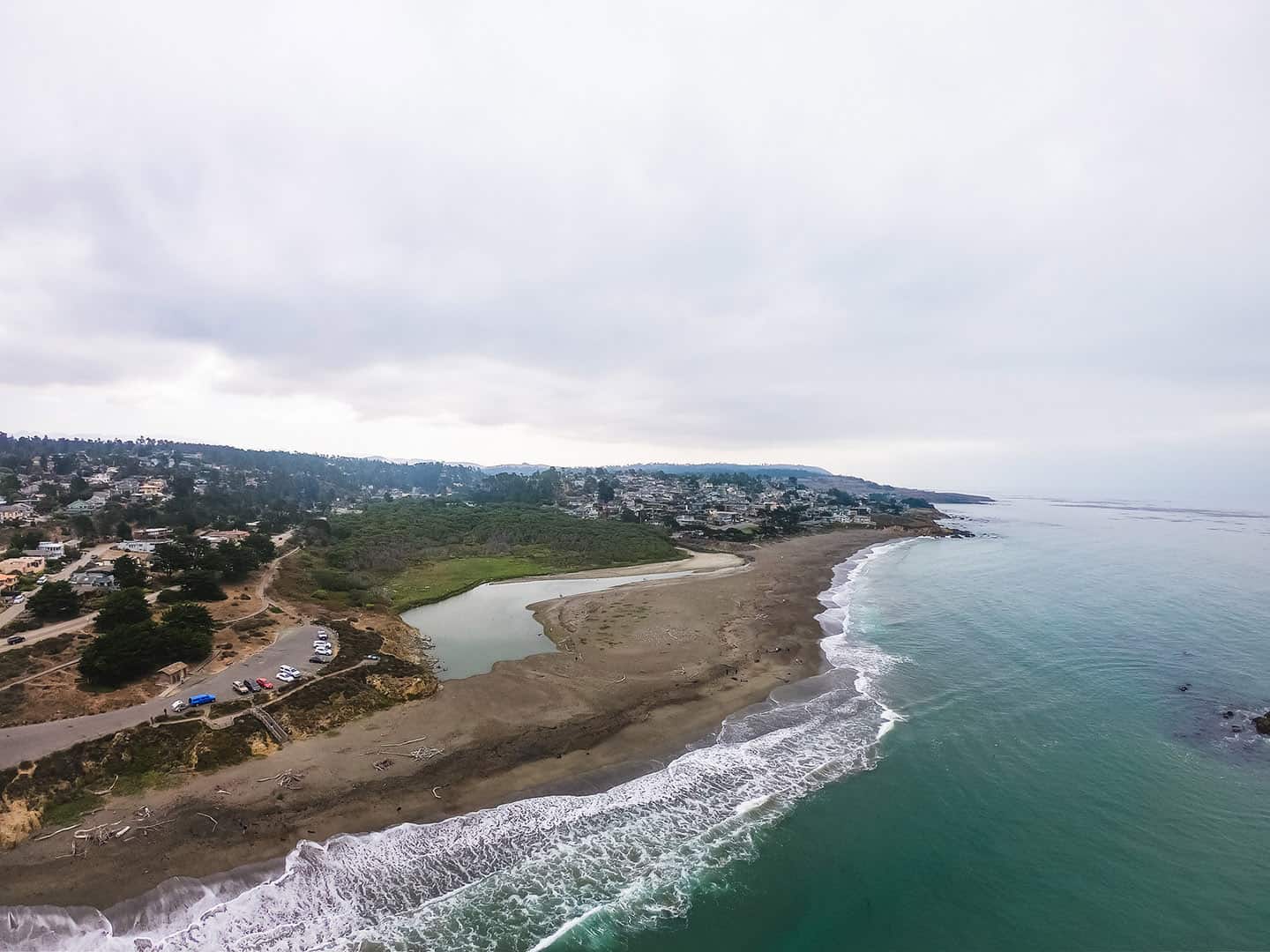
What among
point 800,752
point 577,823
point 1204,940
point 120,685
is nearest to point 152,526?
point 120,685

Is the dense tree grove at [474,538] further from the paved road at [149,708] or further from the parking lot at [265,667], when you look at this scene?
the paved road at [149,708]

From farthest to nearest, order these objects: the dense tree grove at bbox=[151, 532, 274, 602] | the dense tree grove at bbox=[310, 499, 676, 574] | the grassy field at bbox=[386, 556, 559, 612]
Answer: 1. the dense tree grove at bbox=[310, 499, 676, 574]
2. the grassy field at bbox=[386, 556, 559, 612]
3. the dense tree grove at bbox=[151, 532, 274, 602]

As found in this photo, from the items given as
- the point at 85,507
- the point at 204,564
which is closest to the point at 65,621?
the point at 204,564

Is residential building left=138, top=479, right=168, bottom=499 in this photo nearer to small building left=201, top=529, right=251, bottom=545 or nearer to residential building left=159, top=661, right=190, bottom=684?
small building left=201, top=529, right=251, bottom=545

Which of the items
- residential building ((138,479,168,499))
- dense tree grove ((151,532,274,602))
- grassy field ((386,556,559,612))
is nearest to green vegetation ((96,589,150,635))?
dense tree grove ((151,532,274,602))

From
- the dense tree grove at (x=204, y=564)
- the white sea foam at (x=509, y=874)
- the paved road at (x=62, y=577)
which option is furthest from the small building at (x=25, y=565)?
the white sea foam at (x=509, y=874)

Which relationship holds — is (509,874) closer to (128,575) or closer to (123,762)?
(123,762)
